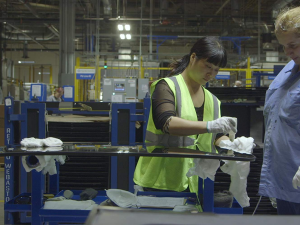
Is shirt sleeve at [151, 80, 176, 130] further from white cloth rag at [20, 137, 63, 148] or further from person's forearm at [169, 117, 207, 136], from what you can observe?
white cloth rag at [20, 137, 63, 148]

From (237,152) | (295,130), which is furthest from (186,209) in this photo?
(295,130)

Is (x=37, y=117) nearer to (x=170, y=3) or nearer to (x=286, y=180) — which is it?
(x=286, y=180)

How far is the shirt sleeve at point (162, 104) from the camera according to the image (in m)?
1.68

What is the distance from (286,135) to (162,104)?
22.3 inches

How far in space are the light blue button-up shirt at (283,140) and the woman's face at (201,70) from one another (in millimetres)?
353

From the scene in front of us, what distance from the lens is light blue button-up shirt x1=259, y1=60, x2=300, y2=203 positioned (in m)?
1.45

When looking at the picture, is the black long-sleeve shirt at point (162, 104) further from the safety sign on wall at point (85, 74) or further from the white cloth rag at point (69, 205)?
the safety sign on wall at point (85, 74)

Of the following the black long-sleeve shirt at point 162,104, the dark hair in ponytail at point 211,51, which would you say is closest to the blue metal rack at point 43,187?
the black long-sleeve shirt at point 162,104

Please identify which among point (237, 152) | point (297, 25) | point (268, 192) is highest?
point (297, 25)

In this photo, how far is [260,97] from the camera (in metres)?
4.61

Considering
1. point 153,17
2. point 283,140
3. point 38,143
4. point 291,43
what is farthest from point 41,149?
point 153,17

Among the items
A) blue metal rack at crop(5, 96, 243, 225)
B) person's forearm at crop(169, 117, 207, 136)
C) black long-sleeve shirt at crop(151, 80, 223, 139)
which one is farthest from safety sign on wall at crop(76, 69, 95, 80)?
person's forearm at crop(169, 117, 207, 136)

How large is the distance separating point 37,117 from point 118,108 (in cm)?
70

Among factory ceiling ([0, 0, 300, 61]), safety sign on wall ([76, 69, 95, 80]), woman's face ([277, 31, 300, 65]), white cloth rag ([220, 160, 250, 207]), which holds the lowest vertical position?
white cloth rag ([220, 160, 250, 207])
